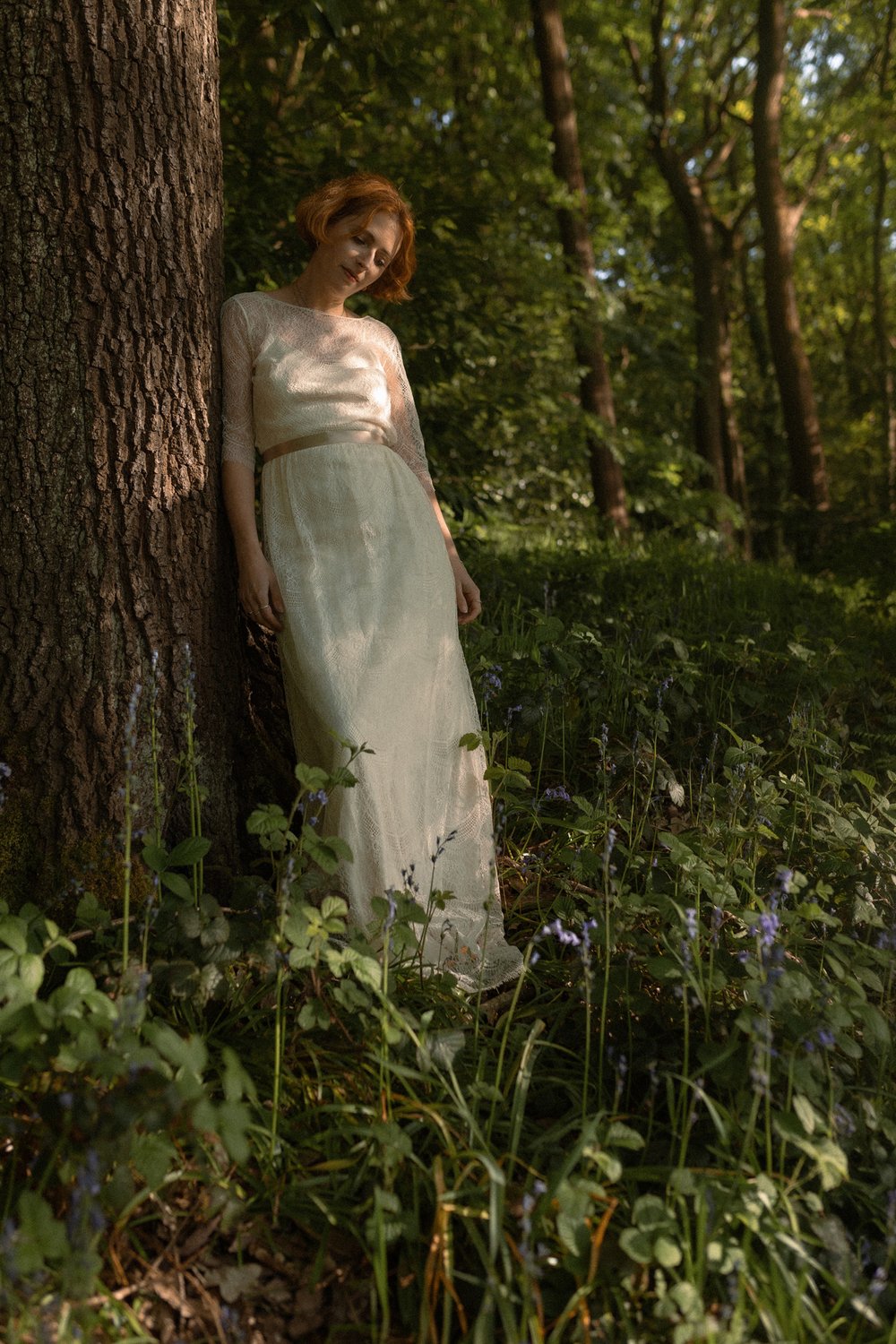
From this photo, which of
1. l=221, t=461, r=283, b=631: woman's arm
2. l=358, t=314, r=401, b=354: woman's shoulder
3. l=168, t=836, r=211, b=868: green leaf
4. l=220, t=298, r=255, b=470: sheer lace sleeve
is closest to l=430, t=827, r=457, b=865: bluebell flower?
l=168, t=836, r=211, b=868: green leaf

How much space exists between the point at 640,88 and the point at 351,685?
12448 millimetres

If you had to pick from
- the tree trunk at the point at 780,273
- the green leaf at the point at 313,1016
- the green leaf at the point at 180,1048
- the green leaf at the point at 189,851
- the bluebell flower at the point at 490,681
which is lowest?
the green leaf at the point at 313,1016

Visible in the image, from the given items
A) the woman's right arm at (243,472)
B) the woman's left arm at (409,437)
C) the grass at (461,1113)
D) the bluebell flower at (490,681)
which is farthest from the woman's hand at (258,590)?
the bluebell flower at (490,681)

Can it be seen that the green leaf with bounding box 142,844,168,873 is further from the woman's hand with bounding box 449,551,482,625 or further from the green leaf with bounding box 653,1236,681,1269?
the woman's hand with bounding box 449,551,482,625

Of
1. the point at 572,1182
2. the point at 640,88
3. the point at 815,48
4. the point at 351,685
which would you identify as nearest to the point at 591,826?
the point at 351,685

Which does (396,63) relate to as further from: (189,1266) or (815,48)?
(815,48)

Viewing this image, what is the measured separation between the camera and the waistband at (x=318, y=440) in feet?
9.14

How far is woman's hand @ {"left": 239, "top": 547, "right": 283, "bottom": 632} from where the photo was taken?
2582 mm

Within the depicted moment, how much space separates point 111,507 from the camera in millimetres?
2377

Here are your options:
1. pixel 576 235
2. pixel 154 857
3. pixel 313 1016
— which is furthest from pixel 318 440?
pixel 576 235

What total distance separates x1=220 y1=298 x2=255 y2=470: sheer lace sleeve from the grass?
2.84 feet

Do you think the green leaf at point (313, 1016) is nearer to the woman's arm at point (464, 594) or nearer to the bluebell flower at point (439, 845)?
the bluebell flower at point (439, 845)

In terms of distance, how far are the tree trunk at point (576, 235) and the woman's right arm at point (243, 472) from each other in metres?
5.60

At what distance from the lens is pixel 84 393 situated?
235cm
